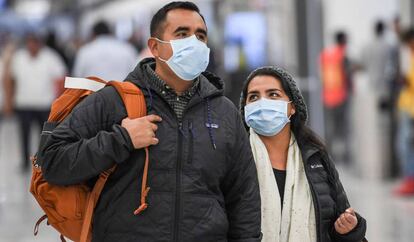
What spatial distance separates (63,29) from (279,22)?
24.0 m

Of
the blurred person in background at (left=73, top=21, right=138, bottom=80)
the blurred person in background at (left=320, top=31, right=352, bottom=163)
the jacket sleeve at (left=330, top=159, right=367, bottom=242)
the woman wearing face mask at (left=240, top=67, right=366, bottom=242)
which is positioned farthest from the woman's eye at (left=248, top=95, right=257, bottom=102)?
the blurred person in background at (left=320, top=31, right=352, bottom=163)

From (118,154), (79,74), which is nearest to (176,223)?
(118,154)

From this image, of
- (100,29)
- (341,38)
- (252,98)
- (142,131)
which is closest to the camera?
(142,131)

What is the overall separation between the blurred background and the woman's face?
150 inches

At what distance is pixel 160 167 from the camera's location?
311 cm

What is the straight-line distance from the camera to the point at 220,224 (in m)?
3.17

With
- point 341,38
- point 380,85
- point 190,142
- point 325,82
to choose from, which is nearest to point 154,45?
point 190,142

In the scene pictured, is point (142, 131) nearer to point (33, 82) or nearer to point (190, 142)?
point (190, 142)

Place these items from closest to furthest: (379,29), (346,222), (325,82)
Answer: (346,222), (379,29), (325,82)

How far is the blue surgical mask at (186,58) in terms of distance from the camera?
324 centimetres

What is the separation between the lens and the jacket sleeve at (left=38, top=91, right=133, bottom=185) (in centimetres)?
306

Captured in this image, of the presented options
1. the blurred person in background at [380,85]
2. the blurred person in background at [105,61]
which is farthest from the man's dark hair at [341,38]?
the blurred person in background at [105,61]

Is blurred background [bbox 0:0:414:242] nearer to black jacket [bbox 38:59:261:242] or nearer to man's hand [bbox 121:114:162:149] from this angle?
black jacket [bbox 38:59:261:242]

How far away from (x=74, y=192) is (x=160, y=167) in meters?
0.32
